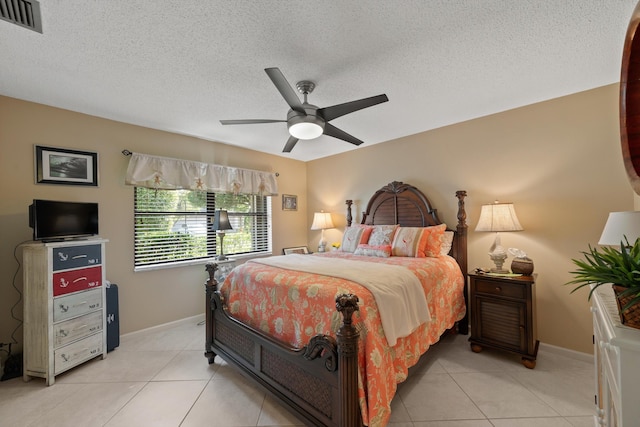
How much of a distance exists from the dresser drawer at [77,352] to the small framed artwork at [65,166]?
161cm

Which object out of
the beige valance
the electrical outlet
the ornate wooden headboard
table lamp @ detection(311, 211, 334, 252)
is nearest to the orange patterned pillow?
the ornate wooden headboard

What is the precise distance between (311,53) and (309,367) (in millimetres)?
2130

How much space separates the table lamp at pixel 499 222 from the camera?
2584 mm

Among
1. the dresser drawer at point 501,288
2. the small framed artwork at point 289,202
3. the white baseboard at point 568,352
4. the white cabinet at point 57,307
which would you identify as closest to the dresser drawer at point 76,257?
the white cabinet at point 57,307

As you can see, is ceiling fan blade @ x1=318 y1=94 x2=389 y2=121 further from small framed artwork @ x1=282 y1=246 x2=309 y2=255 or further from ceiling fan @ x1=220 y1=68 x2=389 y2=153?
small framed artwork @ x1=282 y1=246 x2=309 y2=255

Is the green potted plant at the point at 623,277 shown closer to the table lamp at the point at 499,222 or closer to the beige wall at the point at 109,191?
the table lamp at the point at 499,222

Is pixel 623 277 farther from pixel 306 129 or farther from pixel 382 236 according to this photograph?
pixel 382 236

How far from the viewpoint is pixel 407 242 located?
3039 mm

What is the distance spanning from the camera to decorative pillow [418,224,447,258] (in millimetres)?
2965

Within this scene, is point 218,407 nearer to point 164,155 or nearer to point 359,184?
point 164,155

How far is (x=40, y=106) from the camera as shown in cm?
263

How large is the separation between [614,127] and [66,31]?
14.2ft

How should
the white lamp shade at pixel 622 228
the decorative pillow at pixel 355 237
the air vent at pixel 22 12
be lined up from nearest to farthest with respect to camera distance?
the white lamp shade at pixel 622 228
the air vent at pixel 22 12
the decorative pillow at pixel 355 237

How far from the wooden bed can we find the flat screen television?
139cm
